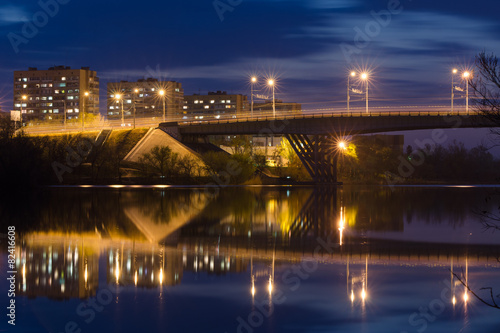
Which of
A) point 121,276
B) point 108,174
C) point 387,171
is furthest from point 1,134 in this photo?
point 387,171

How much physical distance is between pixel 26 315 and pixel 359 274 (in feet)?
29.8

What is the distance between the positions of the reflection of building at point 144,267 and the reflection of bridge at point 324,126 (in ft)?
214

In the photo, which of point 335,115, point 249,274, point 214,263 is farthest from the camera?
point 335,115

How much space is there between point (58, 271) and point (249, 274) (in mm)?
5359

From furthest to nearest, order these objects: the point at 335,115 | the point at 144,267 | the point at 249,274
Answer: the point at 335,115 < the point at 144,267 < the point at 249,274

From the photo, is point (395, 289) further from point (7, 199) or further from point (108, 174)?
point (108, 174)

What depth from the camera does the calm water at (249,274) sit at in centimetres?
1380

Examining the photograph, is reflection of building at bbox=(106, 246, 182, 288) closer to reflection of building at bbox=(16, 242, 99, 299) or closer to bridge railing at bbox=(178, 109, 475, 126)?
reflection of building at bbox=(16, 242, 99, 299)

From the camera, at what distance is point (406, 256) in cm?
2227

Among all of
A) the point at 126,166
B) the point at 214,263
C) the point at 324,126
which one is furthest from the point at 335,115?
the point at 214,263

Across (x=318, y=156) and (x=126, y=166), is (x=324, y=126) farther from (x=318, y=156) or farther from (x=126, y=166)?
(x=126, y=166)

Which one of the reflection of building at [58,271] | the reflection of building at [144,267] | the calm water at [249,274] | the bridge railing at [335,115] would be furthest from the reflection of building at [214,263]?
the bridge railing at [335,115]

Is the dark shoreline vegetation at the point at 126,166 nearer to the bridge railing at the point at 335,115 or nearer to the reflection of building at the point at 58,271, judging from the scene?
the bridge railing at the point at 335,115

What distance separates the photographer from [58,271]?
60.7ft
